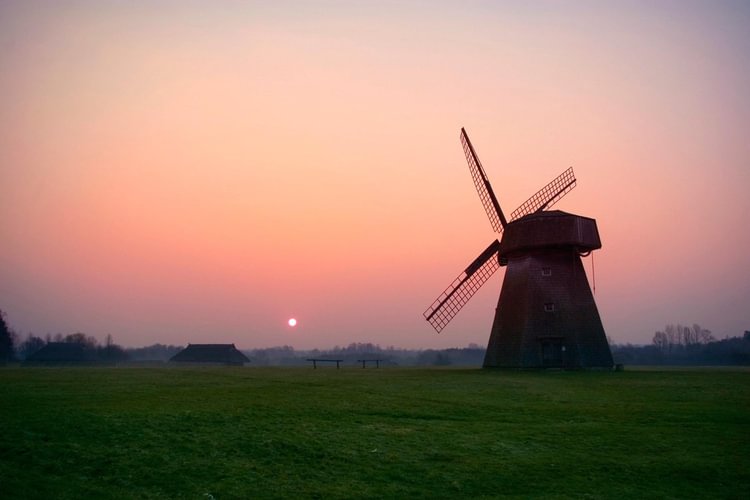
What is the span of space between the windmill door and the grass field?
17.2 metres

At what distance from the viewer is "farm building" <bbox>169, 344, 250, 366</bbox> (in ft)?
362

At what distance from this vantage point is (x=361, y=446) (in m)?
19.0

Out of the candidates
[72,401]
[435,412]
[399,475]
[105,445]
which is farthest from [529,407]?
[72,401]

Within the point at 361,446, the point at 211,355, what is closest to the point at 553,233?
the point at 361,446

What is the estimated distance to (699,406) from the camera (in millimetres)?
26500

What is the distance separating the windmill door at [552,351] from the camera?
1800 inches

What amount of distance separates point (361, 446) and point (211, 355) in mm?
98662

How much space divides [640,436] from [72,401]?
71.6 ft

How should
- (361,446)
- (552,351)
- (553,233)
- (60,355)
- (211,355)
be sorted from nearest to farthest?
(361,446) → (552,351) → (553,233) → (60,355) → (211,355)

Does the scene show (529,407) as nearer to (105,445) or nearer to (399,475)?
(399,475)

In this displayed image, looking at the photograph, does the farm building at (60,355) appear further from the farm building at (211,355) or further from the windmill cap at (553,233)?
the windmill cap at (553,233)

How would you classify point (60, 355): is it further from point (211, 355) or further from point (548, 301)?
point (548, 301)

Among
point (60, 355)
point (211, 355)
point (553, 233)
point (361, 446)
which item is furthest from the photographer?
point (211, 355)

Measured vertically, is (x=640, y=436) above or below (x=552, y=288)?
below
